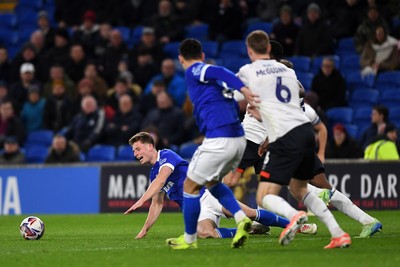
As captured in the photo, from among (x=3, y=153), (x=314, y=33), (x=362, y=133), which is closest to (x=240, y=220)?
(x=362, y=133)

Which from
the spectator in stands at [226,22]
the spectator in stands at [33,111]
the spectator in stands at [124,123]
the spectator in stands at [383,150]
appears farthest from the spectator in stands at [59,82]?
the spectator in stands at [383,150]

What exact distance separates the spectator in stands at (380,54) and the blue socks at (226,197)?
10.8 meters

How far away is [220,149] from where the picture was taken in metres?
9.46

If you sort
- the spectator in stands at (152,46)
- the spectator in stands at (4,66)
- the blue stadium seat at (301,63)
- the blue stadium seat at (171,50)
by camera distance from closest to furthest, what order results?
1. the blue stadium seat at (301,63)
2. the spectator in stands at (152,46)
3. the blue stadium seat at (171,50)
4. the spectator in stands at (4,66)

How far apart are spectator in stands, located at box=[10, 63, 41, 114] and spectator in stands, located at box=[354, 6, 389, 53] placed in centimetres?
777

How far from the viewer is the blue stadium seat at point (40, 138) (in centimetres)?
2266

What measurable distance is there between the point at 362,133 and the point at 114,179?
4952 millimetres

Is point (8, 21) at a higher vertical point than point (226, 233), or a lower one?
higher

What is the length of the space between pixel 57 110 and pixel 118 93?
1.62 metres

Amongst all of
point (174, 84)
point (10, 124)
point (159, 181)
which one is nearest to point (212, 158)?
point (159, 181)

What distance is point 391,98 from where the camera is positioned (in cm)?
1983

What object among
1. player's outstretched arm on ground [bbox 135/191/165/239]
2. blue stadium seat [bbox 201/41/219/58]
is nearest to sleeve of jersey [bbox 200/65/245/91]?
player's outstretched arm on ground [bbox 135/191/165/239]

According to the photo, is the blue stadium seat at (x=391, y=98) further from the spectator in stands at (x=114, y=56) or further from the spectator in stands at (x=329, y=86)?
the spectator in stands at (x=114, y=56)

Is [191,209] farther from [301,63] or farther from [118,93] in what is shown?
[118,93]
